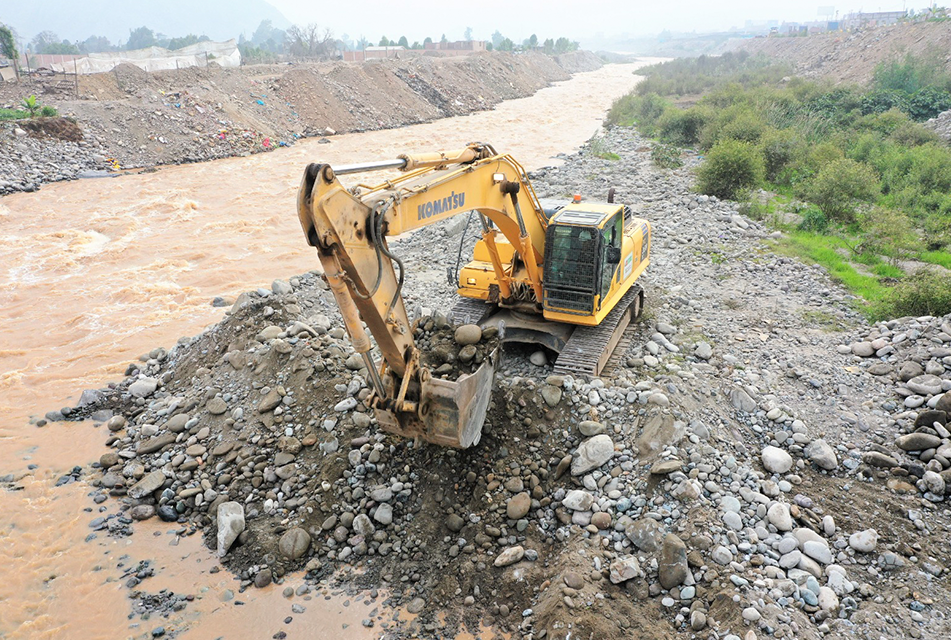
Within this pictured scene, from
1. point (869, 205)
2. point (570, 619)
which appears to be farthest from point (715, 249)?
point (570, 619)

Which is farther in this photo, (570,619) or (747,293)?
(747,293)

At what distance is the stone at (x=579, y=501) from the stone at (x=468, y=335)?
2139 mm

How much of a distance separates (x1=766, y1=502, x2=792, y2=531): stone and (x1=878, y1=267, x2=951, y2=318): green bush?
5.27 meters

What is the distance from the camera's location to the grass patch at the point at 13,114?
23.0m

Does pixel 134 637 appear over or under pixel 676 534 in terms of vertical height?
under

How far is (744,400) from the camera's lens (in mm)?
7047

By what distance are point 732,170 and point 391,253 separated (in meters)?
13.1

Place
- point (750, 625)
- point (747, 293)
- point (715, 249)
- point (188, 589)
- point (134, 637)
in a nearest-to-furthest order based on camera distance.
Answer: point (750, 625) → point (134, 637) → point (188, 589) → point (747, 293) → point (715, 249)

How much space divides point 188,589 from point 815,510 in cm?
576

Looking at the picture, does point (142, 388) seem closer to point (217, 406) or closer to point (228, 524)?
point (217, 406)

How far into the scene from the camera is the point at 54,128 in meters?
23.2

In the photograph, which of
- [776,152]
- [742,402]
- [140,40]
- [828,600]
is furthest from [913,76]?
[140,40]

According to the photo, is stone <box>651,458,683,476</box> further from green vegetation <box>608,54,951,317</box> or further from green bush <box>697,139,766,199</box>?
green bush <box>697,139,766,199</box>

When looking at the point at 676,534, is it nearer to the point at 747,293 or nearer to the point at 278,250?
the point at 747,293
